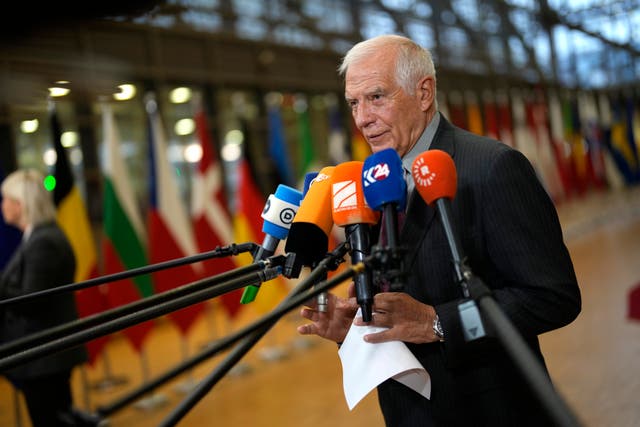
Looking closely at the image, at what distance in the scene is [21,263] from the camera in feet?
12.0

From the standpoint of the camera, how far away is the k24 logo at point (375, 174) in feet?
3.78

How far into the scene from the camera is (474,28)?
1645 cm

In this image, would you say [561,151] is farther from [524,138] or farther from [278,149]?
[278,149]

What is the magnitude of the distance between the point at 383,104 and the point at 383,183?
13.9 inches

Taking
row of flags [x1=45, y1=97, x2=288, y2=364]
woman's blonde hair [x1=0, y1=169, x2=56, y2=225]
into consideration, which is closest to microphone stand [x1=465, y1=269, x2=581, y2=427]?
woman's blonde hair [x1=0, y1=169, x2=56, y2=225]

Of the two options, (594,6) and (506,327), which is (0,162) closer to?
(506,327)

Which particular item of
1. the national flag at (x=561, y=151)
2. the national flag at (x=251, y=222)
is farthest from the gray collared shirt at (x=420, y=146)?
the national flag at (x=561, y=151)

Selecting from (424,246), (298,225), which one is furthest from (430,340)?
(298,225)

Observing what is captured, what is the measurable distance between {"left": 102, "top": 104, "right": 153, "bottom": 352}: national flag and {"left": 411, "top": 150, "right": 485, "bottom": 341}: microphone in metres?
4.19

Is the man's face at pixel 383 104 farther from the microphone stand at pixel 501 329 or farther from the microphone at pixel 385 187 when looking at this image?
the microphone stand at pixel 501 329

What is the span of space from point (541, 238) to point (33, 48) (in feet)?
8.52

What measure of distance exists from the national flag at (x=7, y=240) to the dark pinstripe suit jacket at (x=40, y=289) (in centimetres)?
92

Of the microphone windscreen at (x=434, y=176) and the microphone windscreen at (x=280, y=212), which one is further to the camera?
the microphone windscreen at (x=280, y=212)

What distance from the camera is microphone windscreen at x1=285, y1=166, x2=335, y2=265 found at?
50.0 inches
